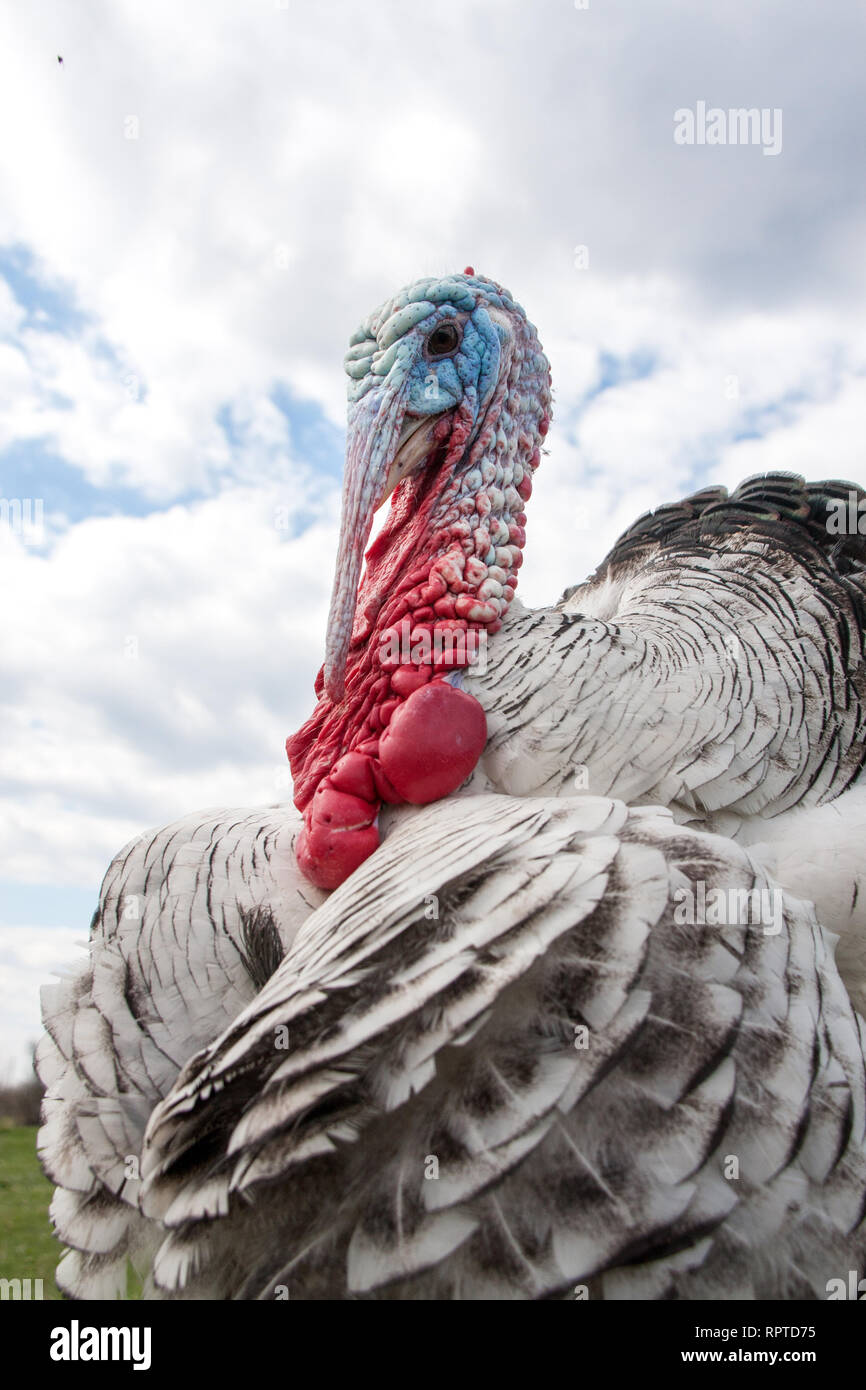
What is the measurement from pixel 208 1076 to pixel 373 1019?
0.42 meters

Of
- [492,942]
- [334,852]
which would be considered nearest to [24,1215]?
[334,852]

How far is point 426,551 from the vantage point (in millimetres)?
3490

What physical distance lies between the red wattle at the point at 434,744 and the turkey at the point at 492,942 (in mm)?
11

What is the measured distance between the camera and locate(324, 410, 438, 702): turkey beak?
319 centimetres

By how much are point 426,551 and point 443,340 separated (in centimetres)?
74

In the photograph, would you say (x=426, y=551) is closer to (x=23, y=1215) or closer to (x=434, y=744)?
(x=434, y=744)

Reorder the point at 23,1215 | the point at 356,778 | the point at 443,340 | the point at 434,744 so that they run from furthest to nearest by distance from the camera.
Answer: the point at 23,1215, the point at 443,340, the point at 356,778, the point at 434,744

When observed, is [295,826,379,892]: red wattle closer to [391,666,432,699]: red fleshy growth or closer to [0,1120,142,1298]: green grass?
[391,666,432,699]: red fleshy growth

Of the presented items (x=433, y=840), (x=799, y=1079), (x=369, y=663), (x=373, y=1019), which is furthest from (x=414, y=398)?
(x=799, y=1079)

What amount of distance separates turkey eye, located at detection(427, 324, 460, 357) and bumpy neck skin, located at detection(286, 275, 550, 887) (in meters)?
0.02

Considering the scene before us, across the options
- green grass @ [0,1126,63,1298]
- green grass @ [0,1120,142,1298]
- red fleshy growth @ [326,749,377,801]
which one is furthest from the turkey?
green grass @ [0,1126,63,1298]

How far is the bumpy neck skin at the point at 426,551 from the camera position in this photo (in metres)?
3.04
